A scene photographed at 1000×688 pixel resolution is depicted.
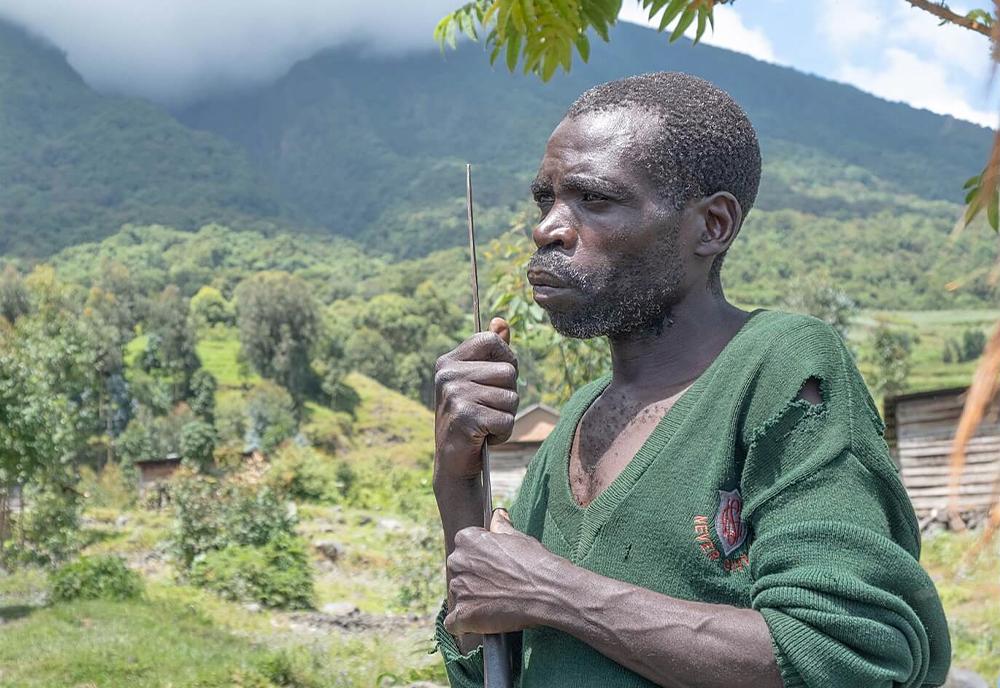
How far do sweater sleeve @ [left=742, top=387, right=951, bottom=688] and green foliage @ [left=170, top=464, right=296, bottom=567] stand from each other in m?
16.0

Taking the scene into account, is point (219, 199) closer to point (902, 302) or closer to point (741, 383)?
point (902, 302)

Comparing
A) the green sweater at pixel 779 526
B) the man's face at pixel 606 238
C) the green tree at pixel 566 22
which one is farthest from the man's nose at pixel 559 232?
the green tree at pixel 566 22

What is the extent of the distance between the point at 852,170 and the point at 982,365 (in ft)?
434

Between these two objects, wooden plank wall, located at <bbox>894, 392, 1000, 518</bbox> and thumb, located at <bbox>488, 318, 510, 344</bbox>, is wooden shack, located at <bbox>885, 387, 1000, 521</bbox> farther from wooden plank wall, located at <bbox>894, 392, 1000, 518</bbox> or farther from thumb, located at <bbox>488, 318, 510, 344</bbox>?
thumb, located at <bbox>488, 318, 510, 344</bbox>

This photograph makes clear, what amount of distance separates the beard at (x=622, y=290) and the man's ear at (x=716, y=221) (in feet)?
0.17

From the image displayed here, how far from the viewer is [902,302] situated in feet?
279

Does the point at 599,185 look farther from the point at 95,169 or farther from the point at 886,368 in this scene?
the point at 95,169

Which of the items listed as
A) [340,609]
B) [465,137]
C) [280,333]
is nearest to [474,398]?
[340,609]

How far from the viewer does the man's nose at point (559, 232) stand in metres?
1.74

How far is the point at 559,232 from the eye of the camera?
174 centimetres

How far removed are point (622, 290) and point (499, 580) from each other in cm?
49

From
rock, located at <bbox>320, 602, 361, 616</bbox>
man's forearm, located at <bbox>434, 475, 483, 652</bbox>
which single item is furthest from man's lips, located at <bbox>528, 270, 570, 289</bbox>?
rock, located at <bbox>320, 602, 361, 616</bbox>

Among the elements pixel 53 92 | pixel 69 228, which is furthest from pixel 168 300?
pixel 53 92

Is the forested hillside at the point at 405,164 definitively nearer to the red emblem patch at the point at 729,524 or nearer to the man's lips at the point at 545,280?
the man's lips at the point at 545,280
